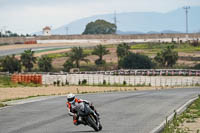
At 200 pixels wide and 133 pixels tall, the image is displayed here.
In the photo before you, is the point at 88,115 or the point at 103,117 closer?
the point at 88,115

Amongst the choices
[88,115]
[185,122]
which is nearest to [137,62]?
[185,122]

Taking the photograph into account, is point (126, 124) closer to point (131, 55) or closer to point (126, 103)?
point (126, 103)

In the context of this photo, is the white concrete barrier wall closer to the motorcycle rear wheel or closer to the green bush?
the green bush

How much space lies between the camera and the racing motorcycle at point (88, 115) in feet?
49.5

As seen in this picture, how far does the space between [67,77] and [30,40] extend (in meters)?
87.2

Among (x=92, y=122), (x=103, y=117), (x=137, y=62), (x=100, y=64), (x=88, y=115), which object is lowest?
(x=100, y=64)

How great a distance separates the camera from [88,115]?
50.1 ft

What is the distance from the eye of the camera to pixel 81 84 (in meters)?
51.8

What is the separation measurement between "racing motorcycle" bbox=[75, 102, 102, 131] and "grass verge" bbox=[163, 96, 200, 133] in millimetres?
2015

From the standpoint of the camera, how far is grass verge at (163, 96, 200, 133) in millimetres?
14992

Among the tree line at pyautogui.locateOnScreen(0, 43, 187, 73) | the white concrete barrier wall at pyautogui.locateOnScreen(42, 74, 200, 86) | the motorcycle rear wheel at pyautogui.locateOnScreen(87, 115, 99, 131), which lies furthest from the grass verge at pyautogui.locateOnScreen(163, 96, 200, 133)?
the tree line at pyautogui.locateOnScreen(0, 43, 187, 73)

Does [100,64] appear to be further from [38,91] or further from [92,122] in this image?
[92,122]

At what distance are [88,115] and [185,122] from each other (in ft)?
12.1

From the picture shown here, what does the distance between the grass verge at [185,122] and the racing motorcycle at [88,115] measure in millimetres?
2015
